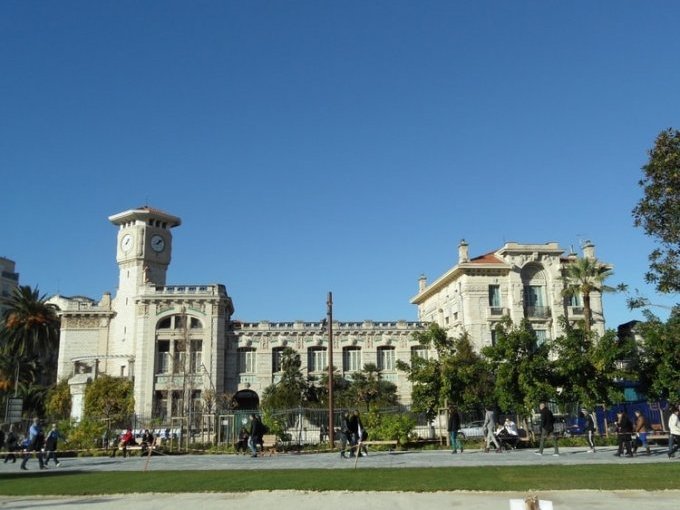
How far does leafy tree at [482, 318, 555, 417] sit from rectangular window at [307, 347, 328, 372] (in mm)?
28384

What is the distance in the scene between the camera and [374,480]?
587 inches

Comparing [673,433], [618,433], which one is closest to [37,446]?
[618,433]

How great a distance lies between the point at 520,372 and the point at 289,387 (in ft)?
86.2

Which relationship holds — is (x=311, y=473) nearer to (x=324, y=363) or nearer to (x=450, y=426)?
(x=450, y=426)

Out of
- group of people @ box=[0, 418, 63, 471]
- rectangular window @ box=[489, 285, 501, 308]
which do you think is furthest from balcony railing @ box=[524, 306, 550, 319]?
group of people @ box=[0, 418, 63, 471]

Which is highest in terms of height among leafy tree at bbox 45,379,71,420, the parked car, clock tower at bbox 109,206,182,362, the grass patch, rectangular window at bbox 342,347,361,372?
clock tower at bbox 109,206,182,362

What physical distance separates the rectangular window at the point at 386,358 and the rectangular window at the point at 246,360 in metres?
11.0

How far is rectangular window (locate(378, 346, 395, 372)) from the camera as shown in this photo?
58463 mm

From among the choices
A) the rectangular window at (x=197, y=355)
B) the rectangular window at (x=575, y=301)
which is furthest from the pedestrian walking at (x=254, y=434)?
the rectangular window at (x=575, y=301)

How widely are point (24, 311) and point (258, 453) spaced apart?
1482 inches

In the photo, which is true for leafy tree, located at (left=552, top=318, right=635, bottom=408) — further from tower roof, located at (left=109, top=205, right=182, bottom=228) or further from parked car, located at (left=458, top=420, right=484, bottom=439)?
tower roof, located at (left=109, top=205, right=182, bottom=228)

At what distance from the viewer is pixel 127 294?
5981 cm

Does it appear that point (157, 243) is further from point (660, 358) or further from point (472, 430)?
point (660, 358)

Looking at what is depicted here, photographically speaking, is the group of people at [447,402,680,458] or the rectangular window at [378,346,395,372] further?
the rectangular window at [378,346,395,372]
